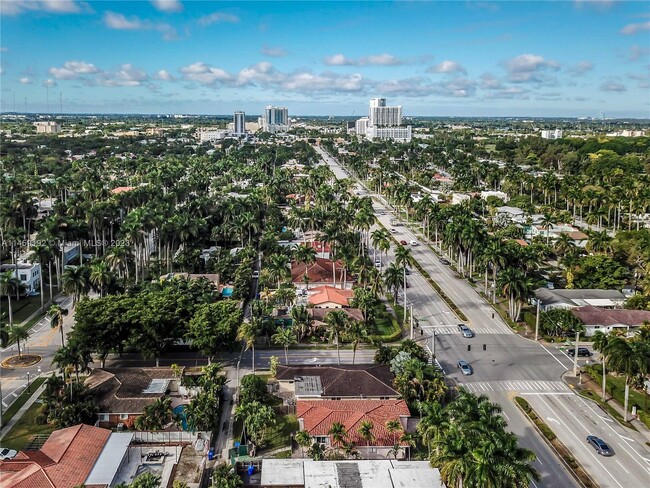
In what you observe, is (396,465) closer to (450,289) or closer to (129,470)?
(129,470)

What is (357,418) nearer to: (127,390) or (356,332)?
(356,332)

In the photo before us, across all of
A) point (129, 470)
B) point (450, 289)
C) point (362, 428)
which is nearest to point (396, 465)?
point (362, 428)

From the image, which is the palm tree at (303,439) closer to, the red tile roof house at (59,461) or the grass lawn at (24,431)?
the red tile roof house at (59,461)

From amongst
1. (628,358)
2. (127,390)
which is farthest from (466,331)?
(127,390)

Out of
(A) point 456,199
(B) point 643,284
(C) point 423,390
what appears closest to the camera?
(C) point 423,390

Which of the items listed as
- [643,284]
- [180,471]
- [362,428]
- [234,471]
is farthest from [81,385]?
[643,284]

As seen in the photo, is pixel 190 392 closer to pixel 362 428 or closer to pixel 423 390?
pixel 362 428

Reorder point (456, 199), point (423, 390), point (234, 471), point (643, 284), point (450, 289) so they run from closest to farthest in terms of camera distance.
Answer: point (234, 471) < point (423, 390) < point (643, 284) < point (450, 289) < point (456, 199)

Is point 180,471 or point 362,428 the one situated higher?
point 362,428

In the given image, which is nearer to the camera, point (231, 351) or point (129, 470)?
point (129, 470)
